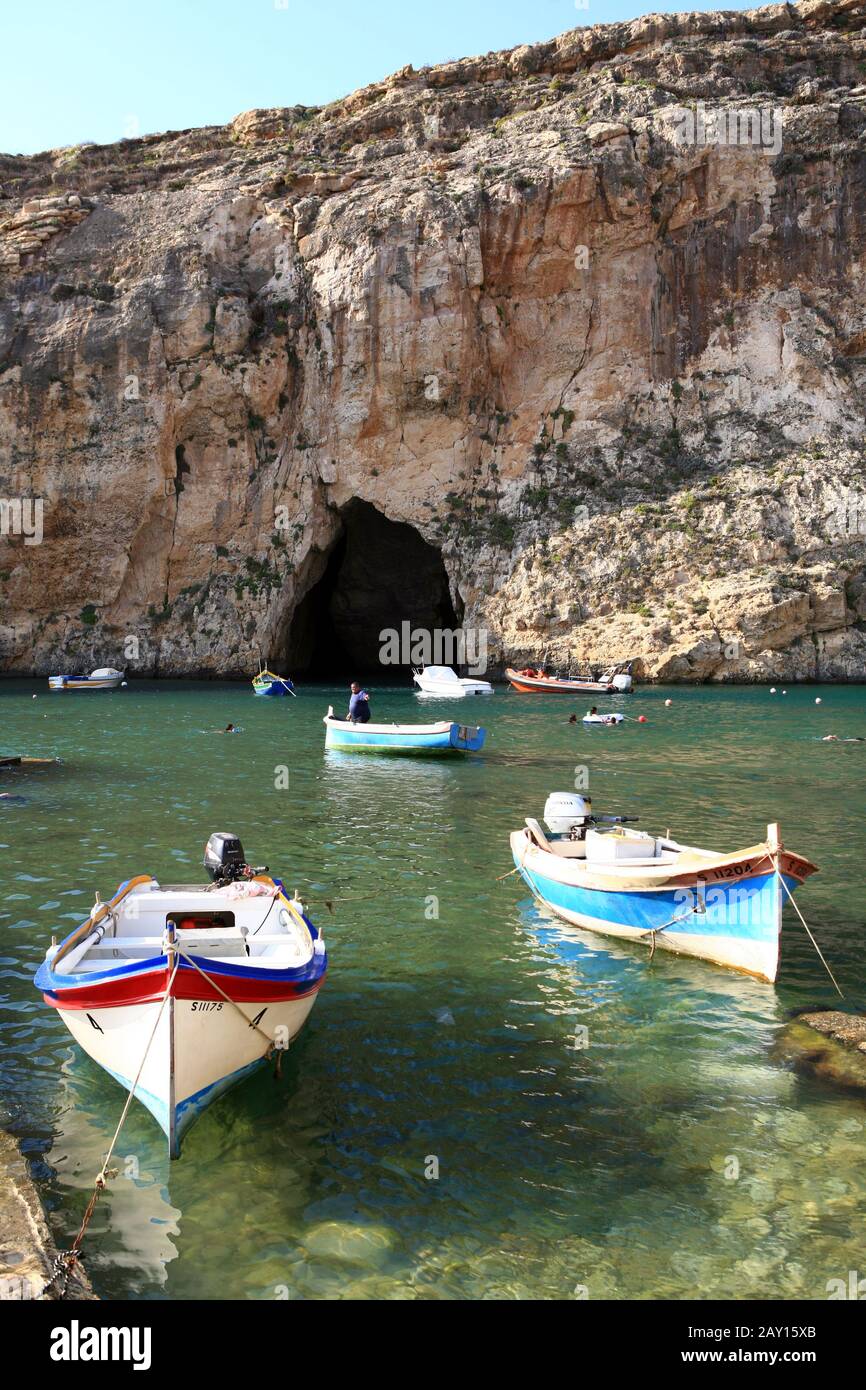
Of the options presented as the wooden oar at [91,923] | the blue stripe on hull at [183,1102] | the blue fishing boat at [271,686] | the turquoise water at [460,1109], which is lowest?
the turquoise water at [460,1109]

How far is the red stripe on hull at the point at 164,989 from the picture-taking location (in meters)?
6.85

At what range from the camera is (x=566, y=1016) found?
30.0ft

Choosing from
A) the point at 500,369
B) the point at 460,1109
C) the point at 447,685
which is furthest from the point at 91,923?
the point at 500,369

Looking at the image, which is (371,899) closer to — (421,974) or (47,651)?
(421,974)

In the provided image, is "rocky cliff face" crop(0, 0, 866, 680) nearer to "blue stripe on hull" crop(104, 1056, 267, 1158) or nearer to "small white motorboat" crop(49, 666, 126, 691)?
"small white motorboat" crop(49, 666, 126, 691)

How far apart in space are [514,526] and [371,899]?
43.3 m

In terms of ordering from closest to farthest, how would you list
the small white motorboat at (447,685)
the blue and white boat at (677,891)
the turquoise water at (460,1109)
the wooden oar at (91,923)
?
the turquoise water at (460,1109)
the wooden oar at (91,923)
the blue and white boat at (677,891)
the small white motorboat at (447,685)

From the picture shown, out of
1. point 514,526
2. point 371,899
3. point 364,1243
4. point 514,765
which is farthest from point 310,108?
point 364,1243

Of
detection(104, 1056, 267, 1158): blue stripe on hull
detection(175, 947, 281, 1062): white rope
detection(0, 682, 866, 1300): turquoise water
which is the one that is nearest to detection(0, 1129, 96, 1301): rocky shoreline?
detection(0, 682, 866, 1300): turquoise water

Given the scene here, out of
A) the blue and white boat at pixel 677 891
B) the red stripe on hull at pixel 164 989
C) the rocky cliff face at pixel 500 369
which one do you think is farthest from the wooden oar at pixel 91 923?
the rocky cliff face at pixel 500 369

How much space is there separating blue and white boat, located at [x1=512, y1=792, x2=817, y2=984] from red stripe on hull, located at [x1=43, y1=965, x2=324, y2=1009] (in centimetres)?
461

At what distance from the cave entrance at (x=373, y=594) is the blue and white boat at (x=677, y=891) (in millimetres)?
50099

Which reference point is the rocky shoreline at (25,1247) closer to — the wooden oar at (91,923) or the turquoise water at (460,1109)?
the turquoise water at (460,1109)

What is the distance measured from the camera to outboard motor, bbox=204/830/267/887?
11344 mm
